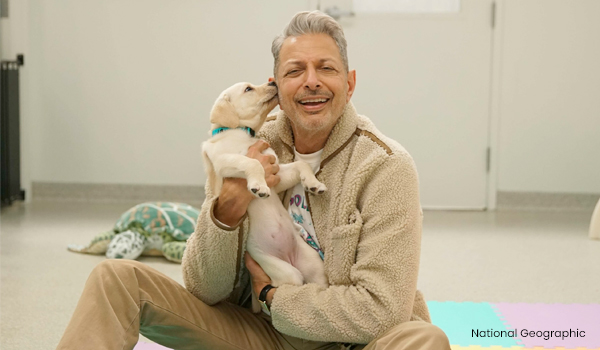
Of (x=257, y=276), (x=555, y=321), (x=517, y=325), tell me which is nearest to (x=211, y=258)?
(x=257, y=276)

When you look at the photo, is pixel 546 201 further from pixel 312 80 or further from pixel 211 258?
pixel 211 258

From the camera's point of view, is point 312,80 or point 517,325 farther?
point 517,325

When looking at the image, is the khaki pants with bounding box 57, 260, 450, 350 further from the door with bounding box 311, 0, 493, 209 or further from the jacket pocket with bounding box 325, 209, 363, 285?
the door with bounding box 311, 0, 493, 209

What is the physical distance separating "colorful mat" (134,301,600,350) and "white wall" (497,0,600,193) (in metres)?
2.28

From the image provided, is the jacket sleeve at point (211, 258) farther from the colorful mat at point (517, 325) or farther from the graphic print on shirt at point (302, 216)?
the colorful mat at point (517, 325)

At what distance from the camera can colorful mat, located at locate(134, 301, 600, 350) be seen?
219cm

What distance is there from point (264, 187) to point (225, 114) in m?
0.33

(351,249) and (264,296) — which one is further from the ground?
(351,249)

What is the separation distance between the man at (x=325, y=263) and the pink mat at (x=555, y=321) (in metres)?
0.82

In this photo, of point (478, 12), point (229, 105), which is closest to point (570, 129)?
point (478, 12)

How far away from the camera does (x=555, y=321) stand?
2.43 metres

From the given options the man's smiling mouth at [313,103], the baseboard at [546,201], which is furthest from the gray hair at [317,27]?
the baseboard at [546,201]

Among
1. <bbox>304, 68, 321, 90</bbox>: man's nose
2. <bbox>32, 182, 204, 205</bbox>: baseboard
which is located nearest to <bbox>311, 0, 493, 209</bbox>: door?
<bbox>32, 182, 204, 205</bbox>: baseboard

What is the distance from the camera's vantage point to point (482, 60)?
471 centimetres
